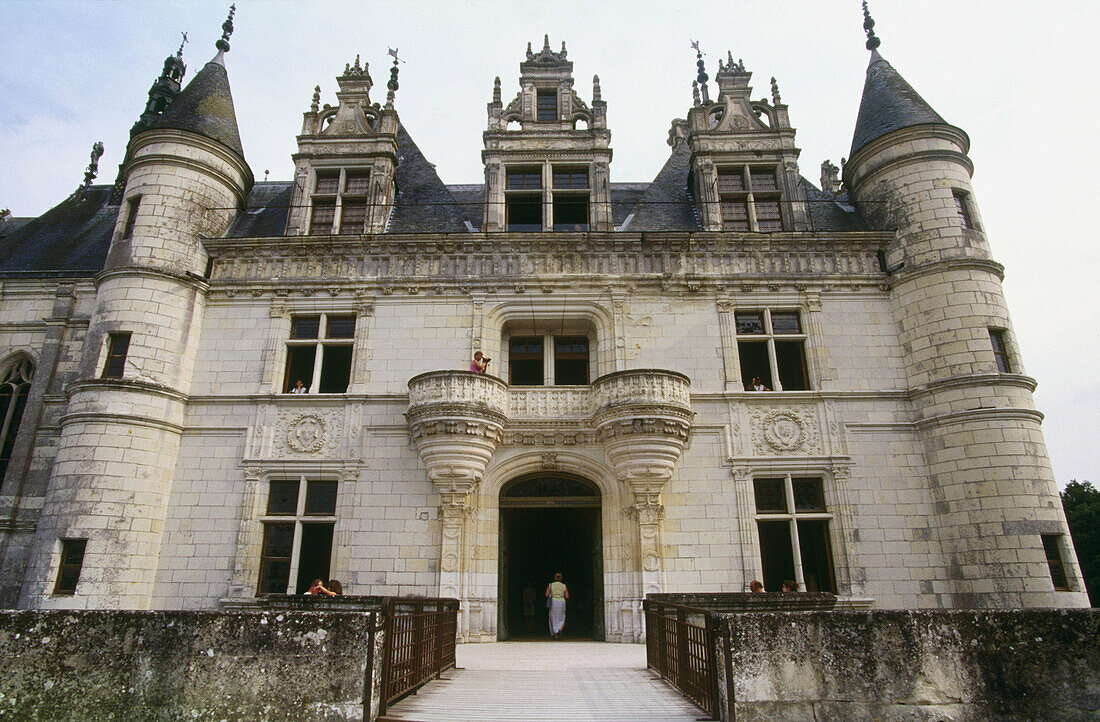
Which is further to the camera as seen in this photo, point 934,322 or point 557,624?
point 934,322

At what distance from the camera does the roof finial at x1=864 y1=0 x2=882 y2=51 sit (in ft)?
66.9

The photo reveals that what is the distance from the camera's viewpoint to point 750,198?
1781cm

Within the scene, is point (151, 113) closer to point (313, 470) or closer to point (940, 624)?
point (313, 470)

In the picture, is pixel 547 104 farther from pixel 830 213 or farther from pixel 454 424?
pixel 454 424

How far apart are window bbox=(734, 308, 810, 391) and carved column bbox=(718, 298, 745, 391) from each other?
11.2 inches

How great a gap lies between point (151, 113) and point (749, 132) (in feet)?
70.4

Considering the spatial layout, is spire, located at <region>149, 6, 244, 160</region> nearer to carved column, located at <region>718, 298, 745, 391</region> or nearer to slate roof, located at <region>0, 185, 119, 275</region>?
slate roof, located at <region>0, 185, 119, 275</region>

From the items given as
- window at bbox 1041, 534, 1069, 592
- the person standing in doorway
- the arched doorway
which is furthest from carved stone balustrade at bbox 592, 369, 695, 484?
window at bbox 1041, 534, 1069, 592

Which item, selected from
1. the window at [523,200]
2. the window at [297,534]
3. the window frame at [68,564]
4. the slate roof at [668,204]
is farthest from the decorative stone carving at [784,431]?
the window frame at [68,564]

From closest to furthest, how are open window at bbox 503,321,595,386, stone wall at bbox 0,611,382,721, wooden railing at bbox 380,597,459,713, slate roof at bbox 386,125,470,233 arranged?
1. stone wall at bbox 0,611,382,721
2. wooden railing at bbox 380,597,459,713
3. open window at bbox 503,321,595,386
4. slate roof at bbox 386,125,470,233

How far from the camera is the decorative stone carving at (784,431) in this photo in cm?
1514

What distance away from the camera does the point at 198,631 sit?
5258mm

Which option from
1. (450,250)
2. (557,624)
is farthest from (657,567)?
(450,250)

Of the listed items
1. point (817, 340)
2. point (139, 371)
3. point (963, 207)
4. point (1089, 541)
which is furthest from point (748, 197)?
point (1089, 541)
